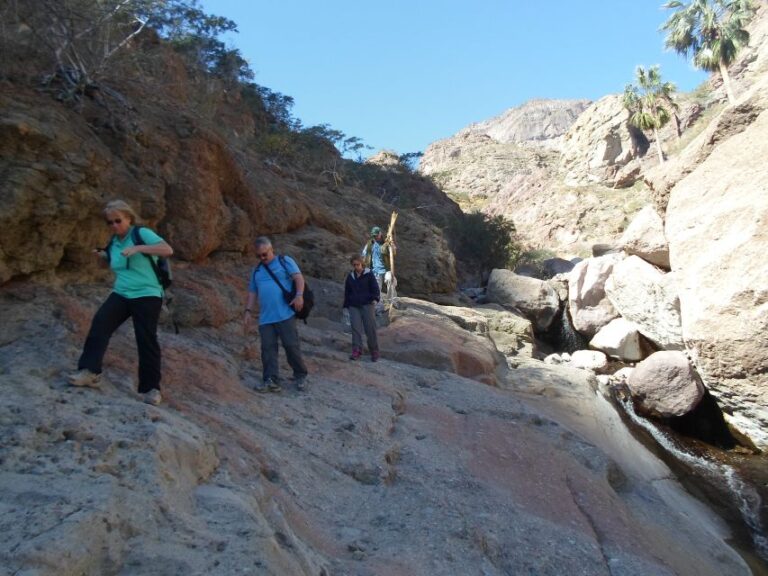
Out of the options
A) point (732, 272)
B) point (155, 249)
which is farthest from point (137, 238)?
point (732, 272)

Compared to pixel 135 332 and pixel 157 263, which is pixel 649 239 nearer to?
pixel 157 263

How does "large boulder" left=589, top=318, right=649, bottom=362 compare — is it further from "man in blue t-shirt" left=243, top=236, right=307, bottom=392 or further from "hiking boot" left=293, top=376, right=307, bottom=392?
"man in blue t-shirt" left=243, top=236, right=307, bottom=392

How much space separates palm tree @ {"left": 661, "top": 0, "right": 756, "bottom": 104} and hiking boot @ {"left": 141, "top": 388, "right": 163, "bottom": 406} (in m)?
34.6

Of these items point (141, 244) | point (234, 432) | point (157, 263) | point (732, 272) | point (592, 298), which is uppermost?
point (732, 272)

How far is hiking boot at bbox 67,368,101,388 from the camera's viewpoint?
380 centimetres

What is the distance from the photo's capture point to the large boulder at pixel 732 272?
31.8ft

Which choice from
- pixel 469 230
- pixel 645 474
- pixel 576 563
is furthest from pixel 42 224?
pixel 469 230

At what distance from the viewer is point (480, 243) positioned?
91.8ft

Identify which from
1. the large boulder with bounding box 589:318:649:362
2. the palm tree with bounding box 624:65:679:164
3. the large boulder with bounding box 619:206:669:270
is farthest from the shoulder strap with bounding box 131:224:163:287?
the palm tree with bounding box 624:65:679:164

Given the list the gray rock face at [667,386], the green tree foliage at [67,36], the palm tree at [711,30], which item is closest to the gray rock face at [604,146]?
the palm tree at [711,30]

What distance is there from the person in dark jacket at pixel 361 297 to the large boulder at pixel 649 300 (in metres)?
8.77

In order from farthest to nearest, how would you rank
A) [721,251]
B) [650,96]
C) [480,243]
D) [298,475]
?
[650,96], [480,243], [721,251], [298,475]

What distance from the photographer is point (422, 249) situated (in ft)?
59.8

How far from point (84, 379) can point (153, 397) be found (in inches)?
17.6
